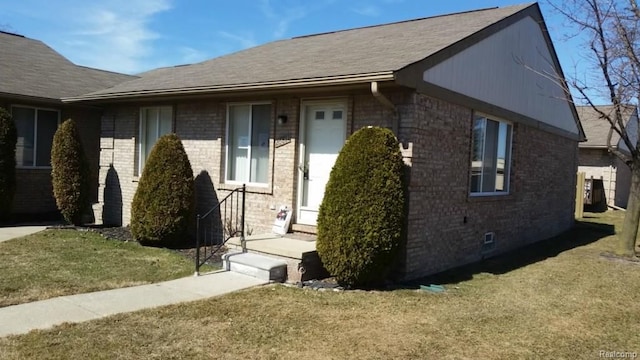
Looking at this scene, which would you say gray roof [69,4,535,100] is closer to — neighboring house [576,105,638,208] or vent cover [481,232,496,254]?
vent cover [481,232,496,254]

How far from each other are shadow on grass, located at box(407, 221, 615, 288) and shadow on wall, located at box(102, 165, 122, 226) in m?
7.85

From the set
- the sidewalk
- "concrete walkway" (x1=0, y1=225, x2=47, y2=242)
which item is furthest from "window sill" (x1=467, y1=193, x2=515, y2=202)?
"concrete walkway" (x1=0, y1=225, x2=47, y2=242)

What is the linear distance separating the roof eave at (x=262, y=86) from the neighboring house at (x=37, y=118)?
185cm

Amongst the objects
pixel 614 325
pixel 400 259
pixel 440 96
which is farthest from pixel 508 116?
pixel 614 325

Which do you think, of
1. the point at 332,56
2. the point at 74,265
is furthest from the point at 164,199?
the point at 332,56

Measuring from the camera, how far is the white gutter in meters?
7.25

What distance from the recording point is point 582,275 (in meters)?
9.14

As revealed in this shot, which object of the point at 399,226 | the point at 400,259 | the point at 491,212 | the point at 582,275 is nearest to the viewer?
the point at 399,226

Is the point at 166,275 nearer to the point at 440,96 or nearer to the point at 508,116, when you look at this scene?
the point at 440,96

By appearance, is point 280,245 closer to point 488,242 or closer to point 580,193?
point 488,242

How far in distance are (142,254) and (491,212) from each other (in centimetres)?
679

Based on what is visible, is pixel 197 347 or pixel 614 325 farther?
pixel 614 325

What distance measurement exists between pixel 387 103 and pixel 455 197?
2501 millimetres

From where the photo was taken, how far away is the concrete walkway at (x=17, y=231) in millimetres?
10547
